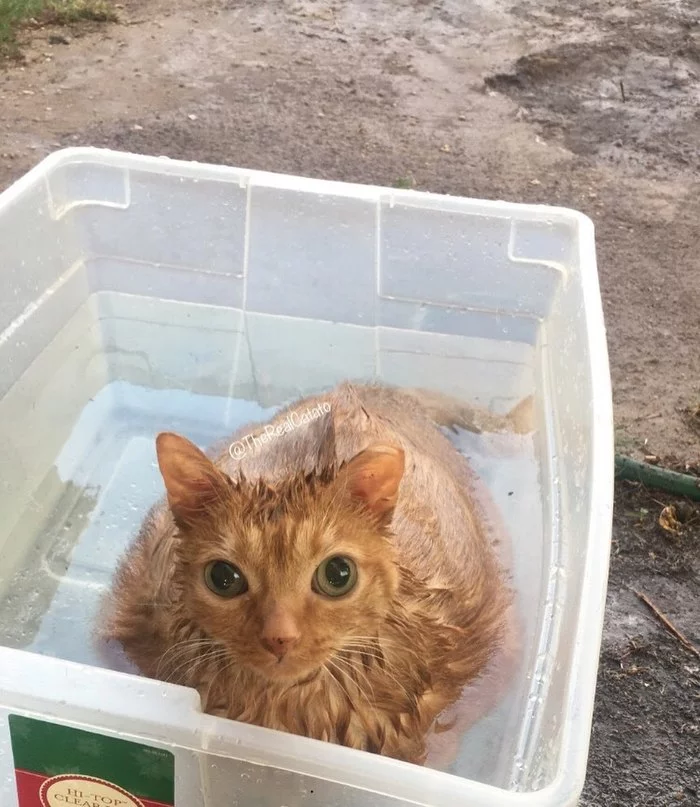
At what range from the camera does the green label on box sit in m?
1.22

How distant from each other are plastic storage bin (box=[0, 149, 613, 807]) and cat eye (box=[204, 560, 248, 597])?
0.69 metres

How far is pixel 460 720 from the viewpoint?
1702mm

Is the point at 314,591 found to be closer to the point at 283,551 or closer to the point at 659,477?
the point at 283,551

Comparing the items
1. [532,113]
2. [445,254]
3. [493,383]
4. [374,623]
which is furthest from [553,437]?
[532,113]

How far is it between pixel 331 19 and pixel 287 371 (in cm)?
273

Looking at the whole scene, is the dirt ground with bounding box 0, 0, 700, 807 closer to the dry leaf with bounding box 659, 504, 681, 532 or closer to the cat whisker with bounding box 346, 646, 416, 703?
the dry leaf with bounding box 659, 504, 681, 532

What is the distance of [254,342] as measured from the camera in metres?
2.65

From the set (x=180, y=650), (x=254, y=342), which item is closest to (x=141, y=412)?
(x=254, y=342)

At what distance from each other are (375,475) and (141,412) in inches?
58.4

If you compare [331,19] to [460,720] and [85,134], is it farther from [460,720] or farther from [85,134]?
[460,720]

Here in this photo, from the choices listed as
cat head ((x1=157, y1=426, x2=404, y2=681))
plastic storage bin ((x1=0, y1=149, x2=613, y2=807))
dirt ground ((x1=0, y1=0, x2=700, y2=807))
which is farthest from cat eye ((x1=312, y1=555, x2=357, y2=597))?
dirt ground ((x1=0, y1=0, x2=700, y2=807))

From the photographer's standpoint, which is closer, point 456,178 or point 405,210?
point 405,210

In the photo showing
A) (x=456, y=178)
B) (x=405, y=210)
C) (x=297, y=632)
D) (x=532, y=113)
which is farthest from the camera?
(x=532, y=113)

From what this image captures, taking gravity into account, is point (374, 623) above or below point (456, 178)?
above
